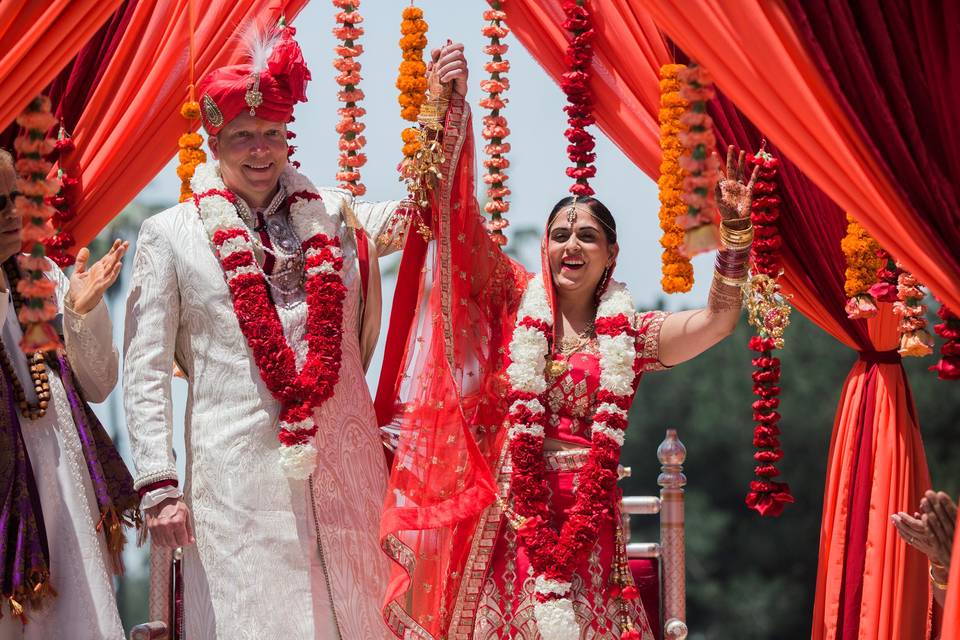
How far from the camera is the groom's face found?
3604mm

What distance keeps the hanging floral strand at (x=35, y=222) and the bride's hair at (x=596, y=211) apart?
4.56 ft

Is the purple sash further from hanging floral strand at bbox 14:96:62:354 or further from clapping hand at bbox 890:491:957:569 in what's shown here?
clapping hand at bbox 890:491:957:569

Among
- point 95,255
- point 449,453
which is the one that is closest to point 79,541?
point 449,453

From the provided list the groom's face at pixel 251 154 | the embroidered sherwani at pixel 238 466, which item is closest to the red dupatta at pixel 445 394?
the embroidered sherwani at pixel 238 466

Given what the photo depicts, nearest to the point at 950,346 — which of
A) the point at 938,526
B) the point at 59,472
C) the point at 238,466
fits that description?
the point at 938,526

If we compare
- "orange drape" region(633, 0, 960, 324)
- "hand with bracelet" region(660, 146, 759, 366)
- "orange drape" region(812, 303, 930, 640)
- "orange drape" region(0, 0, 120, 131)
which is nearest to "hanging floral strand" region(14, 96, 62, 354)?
"orange drape" region(0, 0, 120, 131)

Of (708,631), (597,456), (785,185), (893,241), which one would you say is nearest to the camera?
(893,241)

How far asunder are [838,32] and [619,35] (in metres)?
1.53

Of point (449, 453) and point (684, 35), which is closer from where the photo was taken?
point (684, 35)

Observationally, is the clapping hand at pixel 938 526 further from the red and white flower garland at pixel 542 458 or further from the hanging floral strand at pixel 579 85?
the hanging floral strand at pixel 579 85

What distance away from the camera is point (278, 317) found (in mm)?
3580

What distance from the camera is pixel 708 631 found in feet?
29.2

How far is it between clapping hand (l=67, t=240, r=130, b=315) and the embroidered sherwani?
0.12m

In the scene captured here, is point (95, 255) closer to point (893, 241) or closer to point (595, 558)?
point (595, 558)
